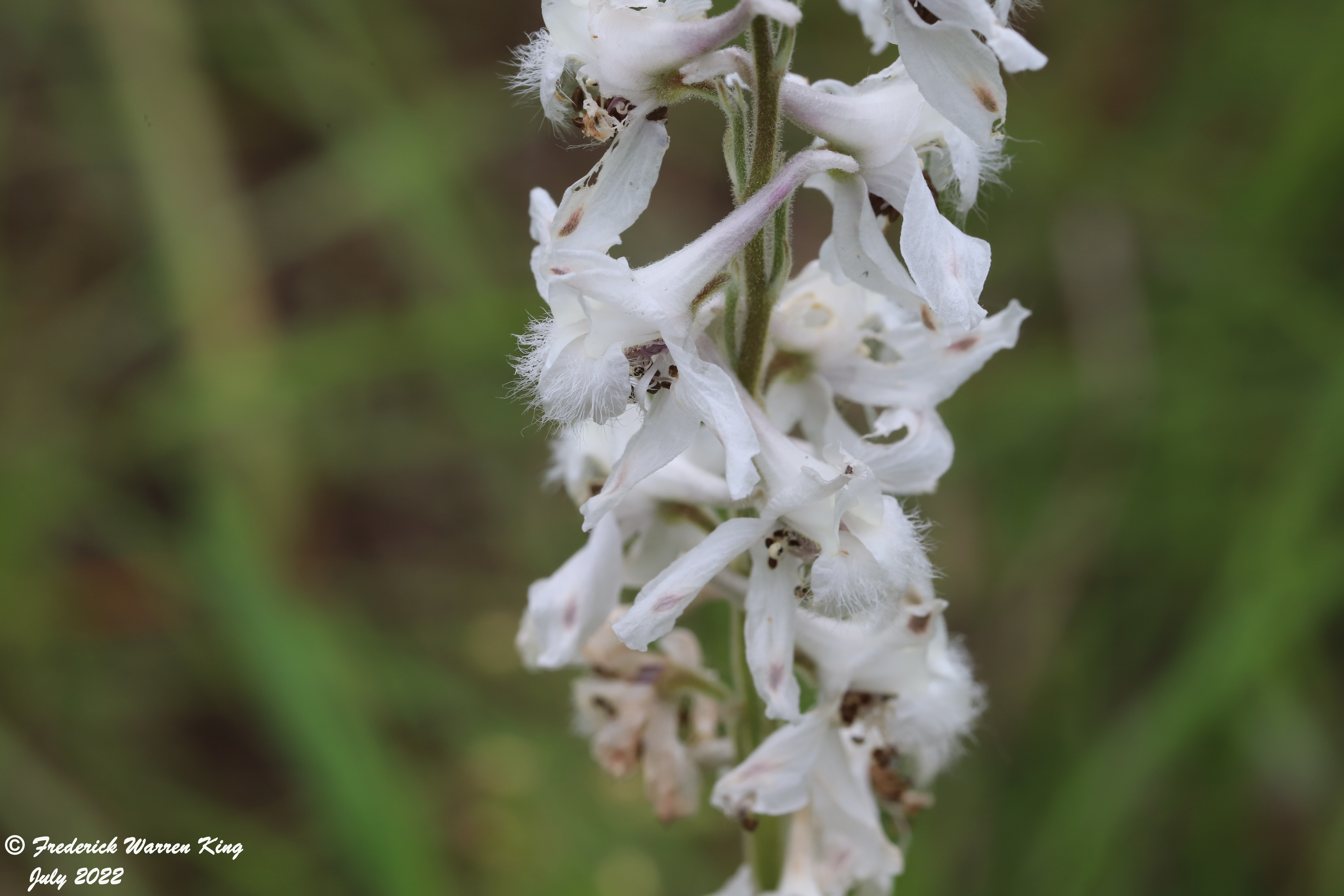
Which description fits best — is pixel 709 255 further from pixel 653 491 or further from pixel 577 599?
pixel 577 599

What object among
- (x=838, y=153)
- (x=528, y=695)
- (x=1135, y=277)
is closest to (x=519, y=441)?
(x=528, y=695)

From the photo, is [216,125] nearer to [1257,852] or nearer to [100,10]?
[100,10]

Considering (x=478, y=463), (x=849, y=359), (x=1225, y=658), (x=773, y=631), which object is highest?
(x=849, y=359)

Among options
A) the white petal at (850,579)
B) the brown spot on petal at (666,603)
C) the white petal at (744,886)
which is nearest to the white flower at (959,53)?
the white petal at (850,579)

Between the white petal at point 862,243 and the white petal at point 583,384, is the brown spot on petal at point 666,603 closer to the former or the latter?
the white petal at point 583,384

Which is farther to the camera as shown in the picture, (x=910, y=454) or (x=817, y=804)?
(x=817, y=804)

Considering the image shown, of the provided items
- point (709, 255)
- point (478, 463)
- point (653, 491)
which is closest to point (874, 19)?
point (709, 255)
